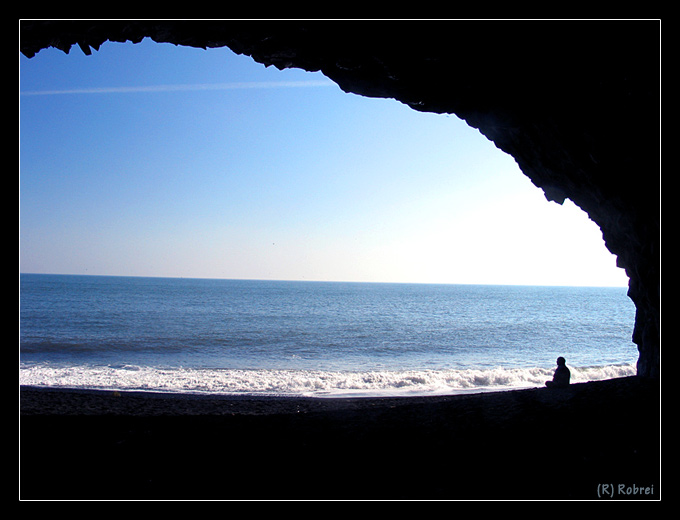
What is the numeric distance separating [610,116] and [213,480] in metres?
9.44

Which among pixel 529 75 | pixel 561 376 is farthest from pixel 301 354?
pixel 529 75

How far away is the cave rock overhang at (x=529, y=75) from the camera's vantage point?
693 centimetres

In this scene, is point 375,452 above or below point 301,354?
above

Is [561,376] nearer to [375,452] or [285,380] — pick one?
[375,452]

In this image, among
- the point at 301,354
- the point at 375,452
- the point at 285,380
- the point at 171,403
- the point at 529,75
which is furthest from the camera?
the point at 301,354

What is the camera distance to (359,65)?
8.78 meters

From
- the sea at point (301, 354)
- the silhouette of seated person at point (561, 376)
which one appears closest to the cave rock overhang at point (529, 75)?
the silhouette of seated person at point (561, 376)

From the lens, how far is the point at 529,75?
7.95 metres

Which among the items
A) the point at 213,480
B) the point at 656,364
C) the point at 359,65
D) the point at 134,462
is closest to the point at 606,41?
the point at 359,65

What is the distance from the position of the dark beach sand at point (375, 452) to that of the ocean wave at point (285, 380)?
6632 mm

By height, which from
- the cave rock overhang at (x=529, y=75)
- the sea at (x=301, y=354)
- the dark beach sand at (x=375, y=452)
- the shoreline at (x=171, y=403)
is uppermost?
the cave rock overhang at (x=529, y=75)

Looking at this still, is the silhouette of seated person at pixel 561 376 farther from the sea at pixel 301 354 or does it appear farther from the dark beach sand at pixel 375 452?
the sea at pixel 301 354

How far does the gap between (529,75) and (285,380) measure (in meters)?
15.3

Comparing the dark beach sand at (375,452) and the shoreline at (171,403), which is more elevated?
the dark beach sand at (375,452)
